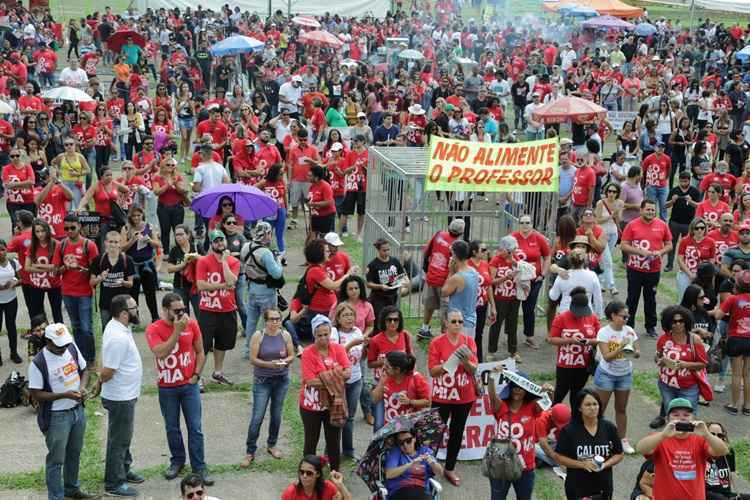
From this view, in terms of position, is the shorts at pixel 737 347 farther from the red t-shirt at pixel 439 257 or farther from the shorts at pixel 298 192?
the shorts at pixel 298 192

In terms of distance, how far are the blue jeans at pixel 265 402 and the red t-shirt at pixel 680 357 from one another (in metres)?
3.40

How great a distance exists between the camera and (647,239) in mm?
12406

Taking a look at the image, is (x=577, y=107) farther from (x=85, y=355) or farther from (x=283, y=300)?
(x=85, y=355)

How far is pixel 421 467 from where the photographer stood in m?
7.55

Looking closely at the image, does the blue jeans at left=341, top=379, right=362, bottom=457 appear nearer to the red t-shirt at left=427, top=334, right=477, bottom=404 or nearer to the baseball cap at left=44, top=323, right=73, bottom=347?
the red t-shirt at left=427, top=334, right=477, bottom=404

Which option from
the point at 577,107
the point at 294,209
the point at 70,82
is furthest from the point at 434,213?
the point at 70,82

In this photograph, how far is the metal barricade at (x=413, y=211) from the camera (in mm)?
13000

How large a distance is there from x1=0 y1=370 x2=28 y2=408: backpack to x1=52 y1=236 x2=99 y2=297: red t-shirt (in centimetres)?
108

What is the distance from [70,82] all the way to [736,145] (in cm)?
1455

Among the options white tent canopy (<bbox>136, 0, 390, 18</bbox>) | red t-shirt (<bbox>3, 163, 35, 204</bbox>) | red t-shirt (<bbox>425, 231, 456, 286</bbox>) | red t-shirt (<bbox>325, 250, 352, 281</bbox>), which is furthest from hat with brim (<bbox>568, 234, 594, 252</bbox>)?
white tent canopy (<bbox>136, 0, 390, 18</bbox>)

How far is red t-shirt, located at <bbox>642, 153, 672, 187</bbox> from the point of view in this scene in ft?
54.1

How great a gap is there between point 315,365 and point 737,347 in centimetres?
460

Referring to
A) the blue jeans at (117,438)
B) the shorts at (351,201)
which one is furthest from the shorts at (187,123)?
the blue jeans at (117,438)

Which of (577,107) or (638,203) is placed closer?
(638,203)
